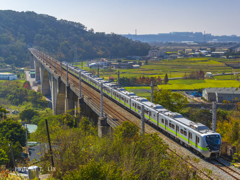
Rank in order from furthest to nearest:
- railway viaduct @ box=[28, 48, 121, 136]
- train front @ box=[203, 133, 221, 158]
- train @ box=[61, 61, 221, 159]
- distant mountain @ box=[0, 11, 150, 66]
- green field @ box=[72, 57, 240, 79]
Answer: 1. distant mountain @ box=[0, 11, 150, 66]
2. green field @ box=[72, 57, 240, 79]
3. railway viaduct @ box=[28, 48, 121, 136]
4. train @ box=[61, 61, 221, 159]
5. train front @ box=[203, 133, 221, 158]

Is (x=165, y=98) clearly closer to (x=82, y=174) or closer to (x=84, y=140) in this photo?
(x=84, y=140)

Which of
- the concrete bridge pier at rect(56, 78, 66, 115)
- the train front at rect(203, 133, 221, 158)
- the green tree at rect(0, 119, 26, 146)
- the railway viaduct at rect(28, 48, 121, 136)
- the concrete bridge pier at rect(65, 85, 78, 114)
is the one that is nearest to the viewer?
the train front at rect(203, 133, 221, 158)

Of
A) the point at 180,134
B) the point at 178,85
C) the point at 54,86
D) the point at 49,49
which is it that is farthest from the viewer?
the point at 49,49

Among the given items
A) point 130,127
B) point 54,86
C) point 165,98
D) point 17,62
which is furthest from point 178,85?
point 17,62

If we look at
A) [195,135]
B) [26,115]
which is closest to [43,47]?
[26,115]

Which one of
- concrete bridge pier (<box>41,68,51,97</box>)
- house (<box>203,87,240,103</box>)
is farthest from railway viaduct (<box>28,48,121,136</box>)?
house (<box>203,87,240,103</box>)

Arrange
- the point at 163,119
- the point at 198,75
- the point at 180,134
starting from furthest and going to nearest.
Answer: the point at 198,75
the point at 163,119
the point at 180,134

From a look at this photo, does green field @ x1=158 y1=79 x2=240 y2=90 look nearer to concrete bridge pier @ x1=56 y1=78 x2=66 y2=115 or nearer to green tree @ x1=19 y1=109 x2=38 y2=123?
concrete bridge pier @ x1=56 y1=78 x2=66 y2=115

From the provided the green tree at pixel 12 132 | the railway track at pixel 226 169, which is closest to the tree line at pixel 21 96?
the green tree at pixel 12 132
